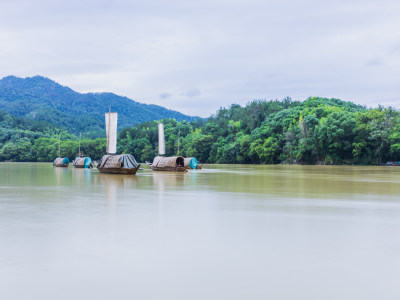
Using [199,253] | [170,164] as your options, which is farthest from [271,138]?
[199,253]

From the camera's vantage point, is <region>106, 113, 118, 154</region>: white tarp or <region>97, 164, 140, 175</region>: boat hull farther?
<region>106, 113, 118, 154</region>: white tarp

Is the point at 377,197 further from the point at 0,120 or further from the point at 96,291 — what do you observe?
the point at 0,120

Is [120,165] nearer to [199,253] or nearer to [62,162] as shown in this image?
[199,253]

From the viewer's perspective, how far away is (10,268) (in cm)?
486

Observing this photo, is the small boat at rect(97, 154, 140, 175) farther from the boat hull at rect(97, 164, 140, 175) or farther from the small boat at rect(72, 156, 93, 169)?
the small boat at rect(72, 156, 93, 169)

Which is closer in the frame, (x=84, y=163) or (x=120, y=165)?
(x=120, y=165)

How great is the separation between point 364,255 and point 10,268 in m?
4.07

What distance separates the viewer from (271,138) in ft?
252

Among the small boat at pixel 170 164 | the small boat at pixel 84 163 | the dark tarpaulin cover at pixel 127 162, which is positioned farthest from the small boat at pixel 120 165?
the small boat at pixel 84 163

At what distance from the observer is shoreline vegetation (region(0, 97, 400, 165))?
6231 centimetres

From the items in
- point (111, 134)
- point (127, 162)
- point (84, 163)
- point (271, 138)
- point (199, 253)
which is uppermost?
point (271, 138)

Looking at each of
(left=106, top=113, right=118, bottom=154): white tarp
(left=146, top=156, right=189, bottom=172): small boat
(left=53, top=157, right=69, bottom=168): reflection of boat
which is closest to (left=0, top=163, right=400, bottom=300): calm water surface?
(left=106, top=113, right=118, bottom=154): white tarp

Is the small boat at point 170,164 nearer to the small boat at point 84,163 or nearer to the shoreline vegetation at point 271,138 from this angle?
the small boat at point 84,163

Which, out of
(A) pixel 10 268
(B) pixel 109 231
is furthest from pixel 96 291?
(B) pixel 109 231
